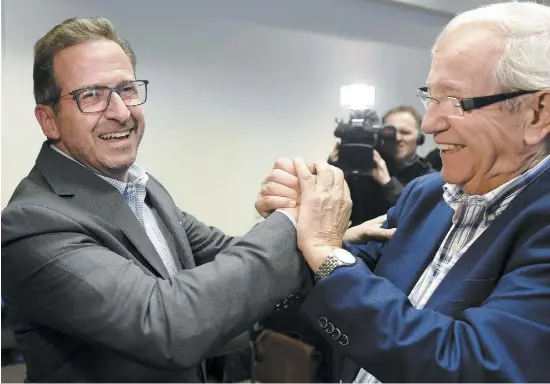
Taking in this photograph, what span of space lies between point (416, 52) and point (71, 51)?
62.1 inches

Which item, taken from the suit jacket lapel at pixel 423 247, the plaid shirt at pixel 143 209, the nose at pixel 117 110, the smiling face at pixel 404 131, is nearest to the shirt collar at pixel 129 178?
the plaid shirt at pixel 143 209

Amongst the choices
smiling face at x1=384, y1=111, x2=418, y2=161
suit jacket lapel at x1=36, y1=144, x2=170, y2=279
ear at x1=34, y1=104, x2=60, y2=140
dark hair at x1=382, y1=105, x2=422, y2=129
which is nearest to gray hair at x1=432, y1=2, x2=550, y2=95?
suit jacket lapel at x1=36, y1=144, x2=170, y2=279

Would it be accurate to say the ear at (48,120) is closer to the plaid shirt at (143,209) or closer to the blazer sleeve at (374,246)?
the plaid shirt at (143,209)

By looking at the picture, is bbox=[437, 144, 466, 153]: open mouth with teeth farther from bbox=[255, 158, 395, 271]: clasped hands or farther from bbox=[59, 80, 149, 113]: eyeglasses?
bbox=[59, 80, 149, 113]: eyeglasses

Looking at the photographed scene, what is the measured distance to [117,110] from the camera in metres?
1.06

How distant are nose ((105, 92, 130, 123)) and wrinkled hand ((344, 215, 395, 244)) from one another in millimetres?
548

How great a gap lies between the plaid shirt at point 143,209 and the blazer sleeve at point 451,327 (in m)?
0.38

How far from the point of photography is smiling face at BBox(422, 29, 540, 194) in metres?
0.88

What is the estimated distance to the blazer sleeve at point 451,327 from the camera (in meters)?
0.76

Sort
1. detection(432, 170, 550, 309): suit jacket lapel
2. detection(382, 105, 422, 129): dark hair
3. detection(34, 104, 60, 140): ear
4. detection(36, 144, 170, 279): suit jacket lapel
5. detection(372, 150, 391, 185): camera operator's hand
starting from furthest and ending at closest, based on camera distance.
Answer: detection(382, 105, 422, 129): dark hair, detection(372, 150, 391, 185): camera operator's hand, detection(34, 104, 60, 140): ear, detection(36, 144, 170, 279): suit jacket lapel, detection(432, 170, 550, 309): suit jacket lapel

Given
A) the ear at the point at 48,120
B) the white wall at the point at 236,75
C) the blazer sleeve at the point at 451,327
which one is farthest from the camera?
the white wall at the point at 236,75

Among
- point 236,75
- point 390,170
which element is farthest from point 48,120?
point 390,170

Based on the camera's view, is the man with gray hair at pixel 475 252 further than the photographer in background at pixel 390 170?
No

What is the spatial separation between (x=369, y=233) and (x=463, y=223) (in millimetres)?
227
